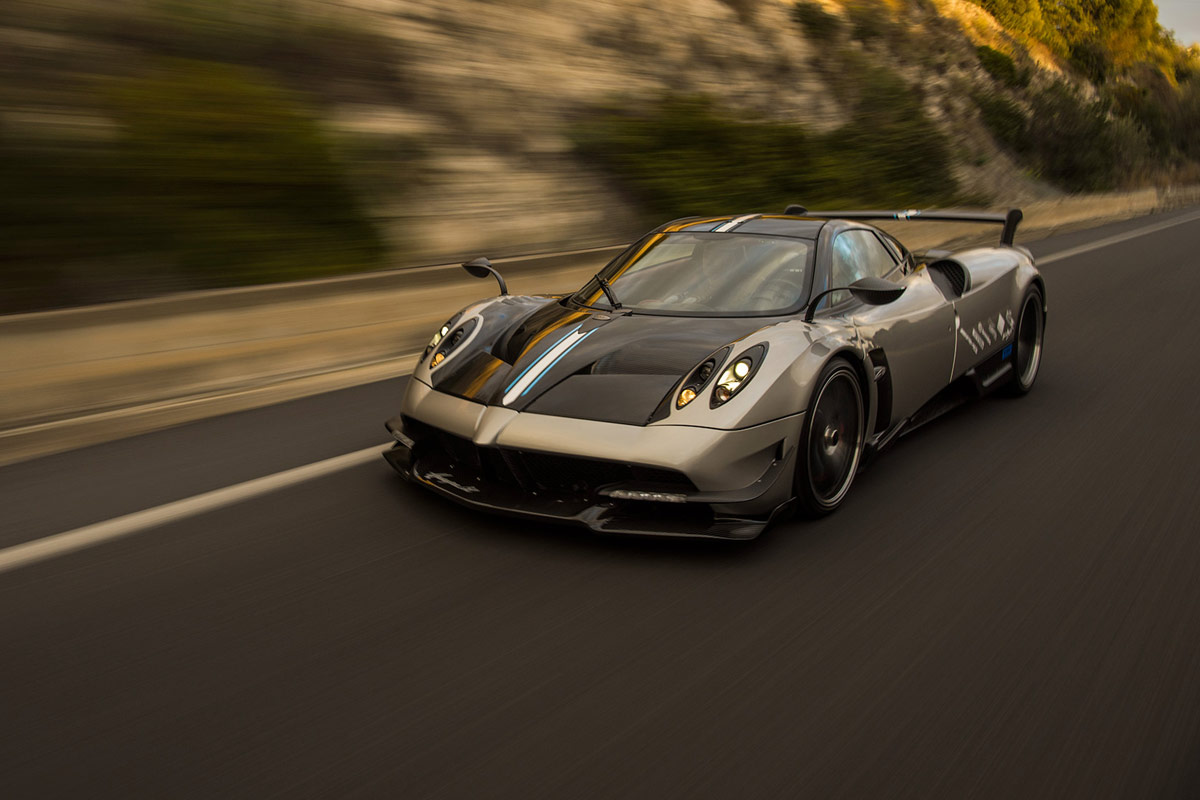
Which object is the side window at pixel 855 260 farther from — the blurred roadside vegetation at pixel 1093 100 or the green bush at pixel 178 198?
the blurred roadside vegetation at pixel 1093 100

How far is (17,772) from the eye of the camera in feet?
8.96

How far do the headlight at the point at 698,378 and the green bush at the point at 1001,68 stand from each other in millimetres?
26286

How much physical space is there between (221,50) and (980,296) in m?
7.53

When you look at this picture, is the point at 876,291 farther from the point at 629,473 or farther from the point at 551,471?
the point at 551,471

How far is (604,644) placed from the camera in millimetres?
3447


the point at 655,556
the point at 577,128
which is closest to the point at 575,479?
the point at 655,556

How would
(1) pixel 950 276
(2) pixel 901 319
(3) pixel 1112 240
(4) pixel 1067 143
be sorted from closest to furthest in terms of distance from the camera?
(2) pixel 901 319 < (1) pixel 950 276 < (3) pixel 1112 240 < (4) pixel 1067 143

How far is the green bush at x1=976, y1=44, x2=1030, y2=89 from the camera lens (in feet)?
91.5

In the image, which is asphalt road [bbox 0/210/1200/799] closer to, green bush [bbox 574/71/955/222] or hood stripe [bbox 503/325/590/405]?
hood stripe [bbox 503/325/590/405]

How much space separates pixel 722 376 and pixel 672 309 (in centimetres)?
83

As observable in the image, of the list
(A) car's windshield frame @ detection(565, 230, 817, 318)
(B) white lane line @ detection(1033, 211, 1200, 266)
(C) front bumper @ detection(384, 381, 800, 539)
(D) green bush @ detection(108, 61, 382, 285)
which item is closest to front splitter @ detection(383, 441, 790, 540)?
(C) front bumper @ detection(384, 381, 800, 539)

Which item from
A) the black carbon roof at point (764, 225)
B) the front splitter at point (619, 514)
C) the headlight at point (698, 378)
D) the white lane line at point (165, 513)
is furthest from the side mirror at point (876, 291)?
the white lane line at point (165, 513)

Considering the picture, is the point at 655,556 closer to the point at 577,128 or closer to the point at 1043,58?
the point at 577,128

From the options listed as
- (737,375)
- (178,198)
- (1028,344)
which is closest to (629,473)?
(737,375)
